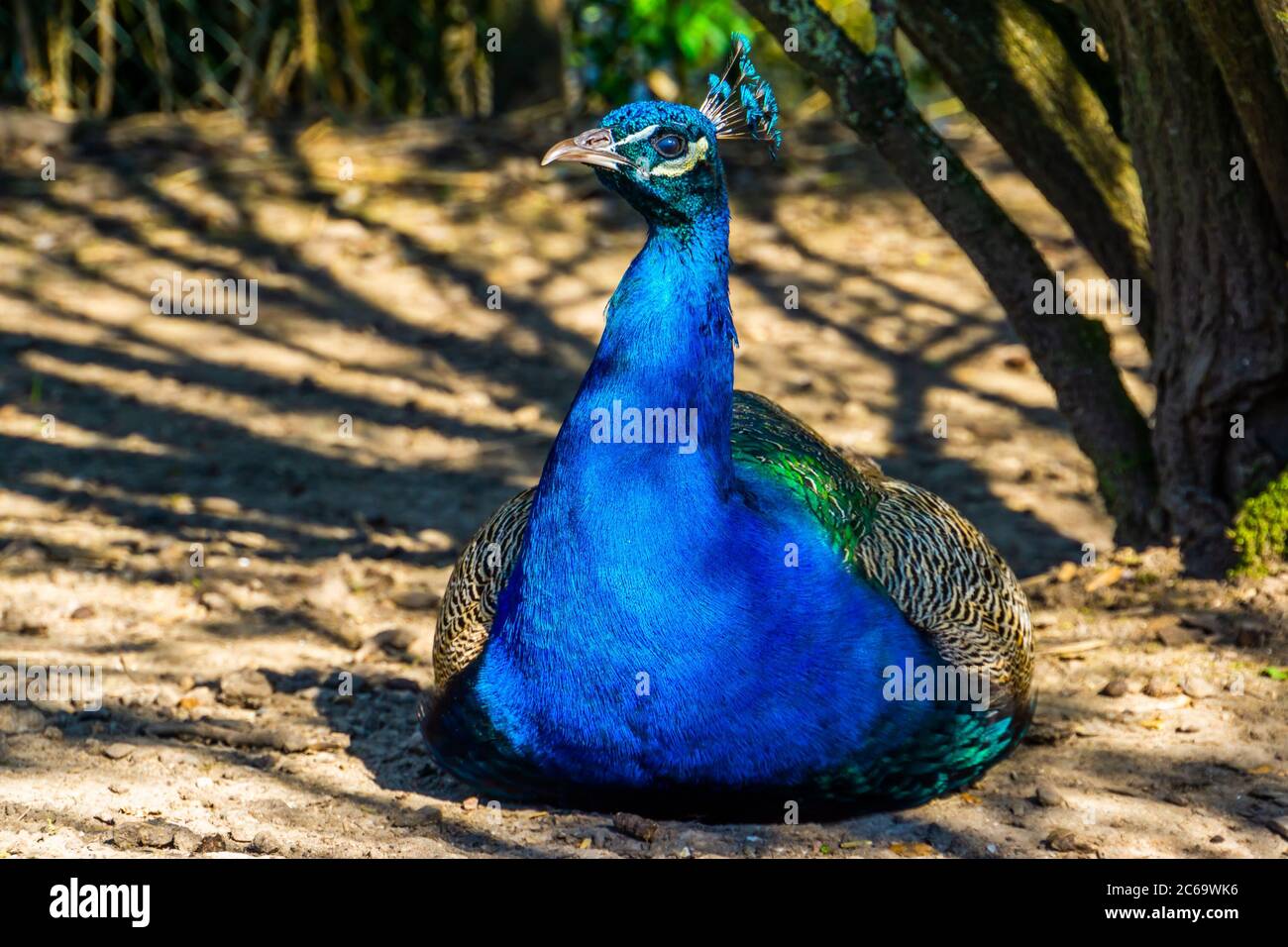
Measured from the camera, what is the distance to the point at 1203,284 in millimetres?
4035

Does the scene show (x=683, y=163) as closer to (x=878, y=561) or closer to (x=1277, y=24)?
(x=878, y=561)

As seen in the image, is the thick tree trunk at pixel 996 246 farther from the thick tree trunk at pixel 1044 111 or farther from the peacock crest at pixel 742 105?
the peacock crest at pixel 742 105

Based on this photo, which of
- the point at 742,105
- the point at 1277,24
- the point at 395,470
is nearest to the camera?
the point at 1277,24

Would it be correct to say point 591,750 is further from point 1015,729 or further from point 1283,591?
point 1283,591

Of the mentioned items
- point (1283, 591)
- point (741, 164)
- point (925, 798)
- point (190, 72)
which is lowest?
point (925, 798)

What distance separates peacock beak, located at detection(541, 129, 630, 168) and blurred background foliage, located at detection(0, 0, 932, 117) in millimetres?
4905

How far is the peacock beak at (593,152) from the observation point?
300cm

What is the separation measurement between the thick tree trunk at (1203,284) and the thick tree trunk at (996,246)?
124 millimetres

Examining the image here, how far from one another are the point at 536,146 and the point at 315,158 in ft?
3.26

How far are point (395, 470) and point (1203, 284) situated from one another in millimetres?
2736

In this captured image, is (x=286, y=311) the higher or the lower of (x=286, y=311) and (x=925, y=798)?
the higher

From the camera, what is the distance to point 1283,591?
4105mm

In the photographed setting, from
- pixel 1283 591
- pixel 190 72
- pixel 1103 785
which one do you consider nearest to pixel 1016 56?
pixel 1283 591

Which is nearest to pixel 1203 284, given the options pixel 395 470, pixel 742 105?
pixel 742 105
